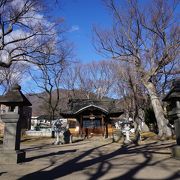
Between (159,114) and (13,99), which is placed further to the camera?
(159,114)

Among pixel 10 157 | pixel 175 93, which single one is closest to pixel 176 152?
pixel 175 93

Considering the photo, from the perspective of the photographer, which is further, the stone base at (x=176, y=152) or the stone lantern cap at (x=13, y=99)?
the stone lantern cap at (x=13, y=99)

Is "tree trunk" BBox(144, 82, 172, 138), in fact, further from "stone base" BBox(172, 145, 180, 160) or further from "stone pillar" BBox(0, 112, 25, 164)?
"stone pillar" BBox(0, 112, 25, 164)

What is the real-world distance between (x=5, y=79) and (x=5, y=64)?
16476mm

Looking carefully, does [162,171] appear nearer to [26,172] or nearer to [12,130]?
[26,172]

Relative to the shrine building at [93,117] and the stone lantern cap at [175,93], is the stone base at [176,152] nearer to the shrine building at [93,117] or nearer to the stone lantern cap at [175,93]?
the stone lantern cap at [175,93]

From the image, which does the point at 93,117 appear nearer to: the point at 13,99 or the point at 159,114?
the point at 159,114

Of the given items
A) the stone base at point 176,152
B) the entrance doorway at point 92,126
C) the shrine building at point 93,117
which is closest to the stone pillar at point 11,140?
the stone base at point 176,152

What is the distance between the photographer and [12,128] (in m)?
9.56

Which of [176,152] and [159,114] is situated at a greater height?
[159,114]

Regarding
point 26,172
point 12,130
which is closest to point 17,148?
point 12,130

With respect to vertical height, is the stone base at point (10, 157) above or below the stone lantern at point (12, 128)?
below

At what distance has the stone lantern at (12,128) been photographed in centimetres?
910

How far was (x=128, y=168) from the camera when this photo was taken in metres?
7.50
